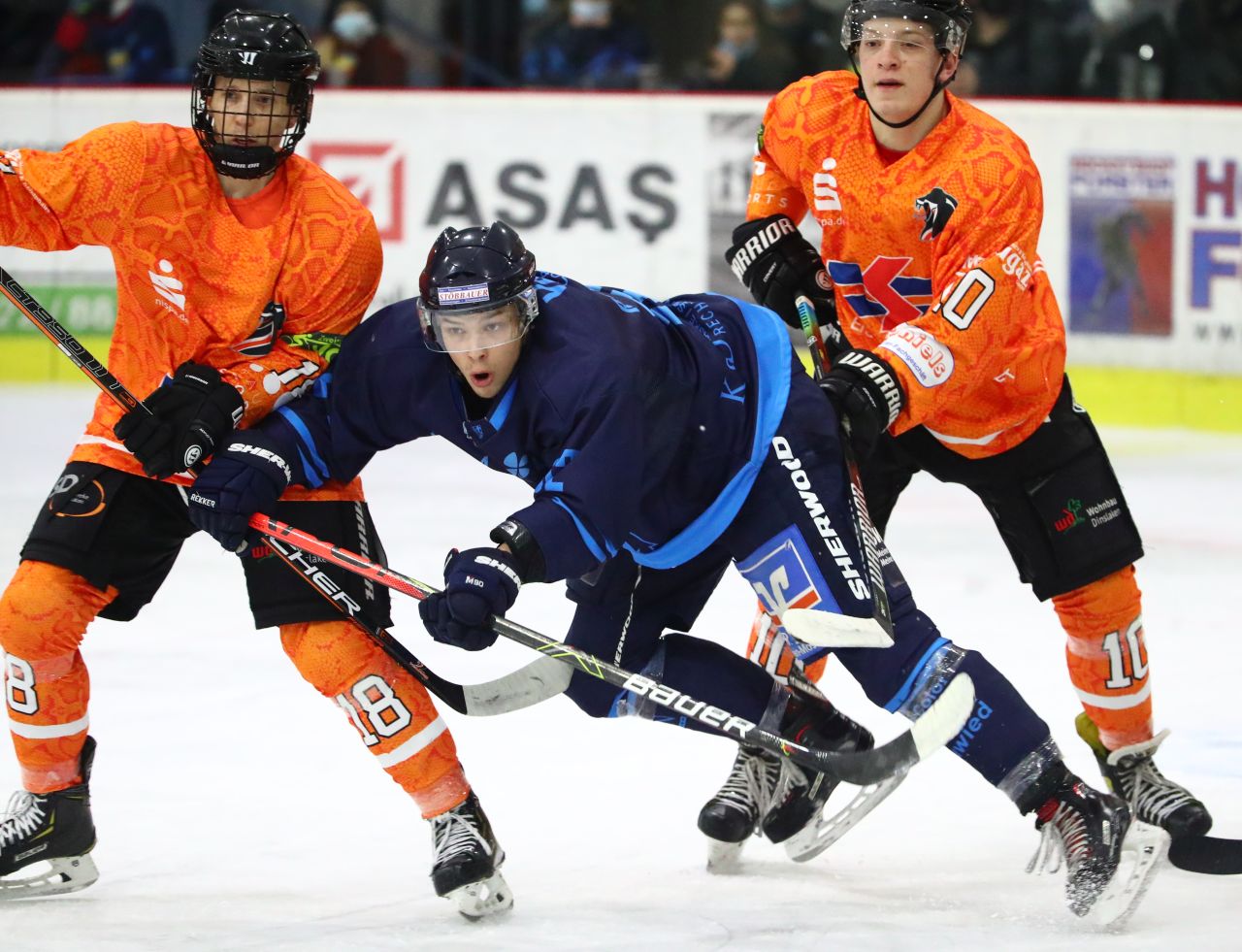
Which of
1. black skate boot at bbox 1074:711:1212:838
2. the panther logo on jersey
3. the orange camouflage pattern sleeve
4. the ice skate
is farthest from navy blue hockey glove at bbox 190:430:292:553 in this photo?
black skate boot at bbox 1074:711:1212:838

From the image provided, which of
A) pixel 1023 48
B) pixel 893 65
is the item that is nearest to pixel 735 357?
pixel 893 65

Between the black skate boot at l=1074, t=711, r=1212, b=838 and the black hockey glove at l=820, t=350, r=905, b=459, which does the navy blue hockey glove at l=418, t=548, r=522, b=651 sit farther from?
the black skate boot at l=1074, t=711, r=1212, b=838

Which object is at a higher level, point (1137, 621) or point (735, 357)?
point (735, 357)

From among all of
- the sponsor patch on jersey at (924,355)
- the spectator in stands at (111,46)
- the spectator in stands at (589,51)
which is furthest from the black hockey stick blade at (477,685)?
the spectator in stands at (111,46)

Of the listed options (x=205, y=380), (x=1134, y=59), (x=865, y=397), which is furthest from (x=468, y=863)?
(x=1134, y=59)

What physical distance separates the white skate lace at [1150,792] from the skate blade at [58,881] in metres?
1.69

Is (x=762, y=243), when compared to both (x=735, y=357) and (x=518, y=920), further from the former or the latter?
(x=518, y=920)

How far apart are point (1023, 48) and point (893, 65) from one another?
469 centimetres

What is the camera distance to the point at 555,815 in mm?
3400

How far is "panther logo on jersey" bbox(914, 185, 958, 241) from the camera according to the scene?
3.12 m

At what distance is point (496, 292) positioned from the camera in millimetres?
2742

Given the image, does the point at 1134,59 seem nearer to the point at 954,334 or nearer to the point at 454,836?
the point at 954,334

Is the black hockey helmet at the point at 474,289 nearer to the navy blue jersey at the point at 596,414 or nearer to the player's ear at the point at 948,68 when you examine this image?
the navy blue jersey at the point at 596,414

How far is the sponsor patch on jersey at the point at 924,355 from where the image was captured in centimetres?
304
